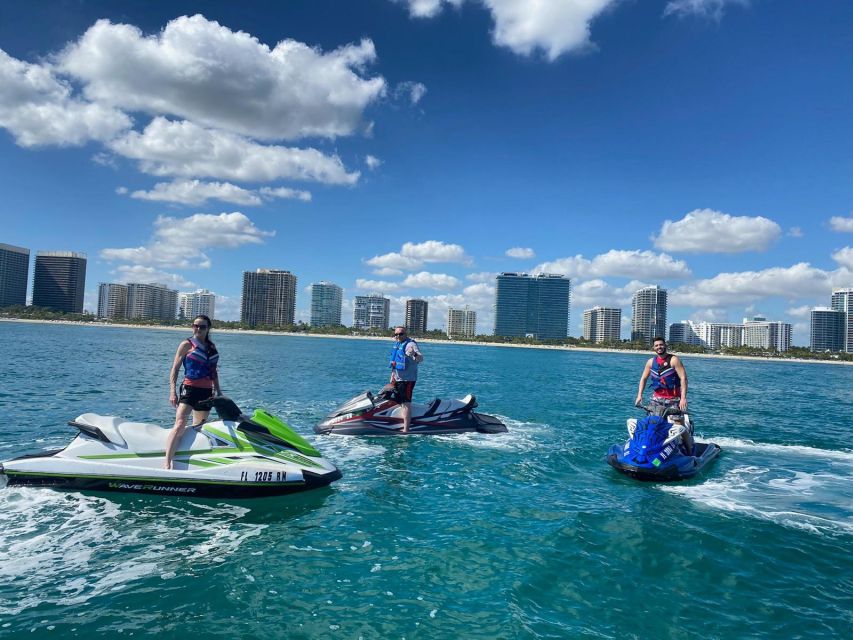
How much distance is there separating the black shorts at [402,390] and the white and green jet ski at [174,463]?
6.11 m

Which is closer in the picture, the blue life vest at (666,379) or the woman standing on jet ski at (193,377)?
the woman standing on jet ski at (193,377)

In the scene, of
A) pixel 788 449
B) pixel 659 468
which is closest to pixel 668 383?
pixel 659 468

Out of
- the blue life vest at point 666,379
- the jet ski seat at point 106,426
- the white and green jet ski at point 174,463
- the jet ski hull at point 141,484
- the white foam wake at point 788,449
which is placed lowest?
the white foam wake at point 788,449

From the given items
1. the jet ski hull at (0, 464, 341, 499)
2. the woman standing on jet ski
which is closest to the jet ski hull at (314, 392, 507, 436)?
the jet ski hull at (0, 464, 341, 499)

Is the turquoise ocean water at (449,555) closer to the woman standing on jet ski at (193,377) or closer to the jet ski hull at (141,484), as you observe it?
the jet ski hull at (141,484)

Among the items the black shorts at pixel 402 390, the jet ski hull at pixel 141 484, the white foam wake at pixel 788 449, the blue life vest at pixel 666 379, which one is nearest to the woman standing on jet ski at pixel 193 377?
the jet ski hull at pixel 141 484

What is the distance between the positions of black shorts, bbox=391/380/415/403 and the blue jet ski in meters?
6.12

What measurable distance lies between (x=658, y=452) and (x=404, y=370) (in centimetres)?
717

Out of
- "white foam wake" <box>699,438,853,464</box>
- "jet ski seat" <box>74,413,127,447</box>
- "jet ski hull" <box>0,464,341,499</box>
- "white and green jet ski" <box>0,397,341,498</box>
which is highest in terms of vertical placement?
"jet ski seat" <box>74,413,127,447</box>

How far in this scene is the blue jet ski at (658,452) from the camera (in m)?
11.1

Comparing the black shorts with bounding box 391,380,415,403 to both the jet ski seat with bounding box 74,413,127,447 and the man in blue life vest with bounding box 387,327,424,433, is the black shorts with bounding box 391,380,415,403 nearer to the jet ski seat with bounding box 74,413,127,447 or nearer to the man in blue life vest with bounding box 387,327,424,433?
the man in blue life vest with bounding box 387,327,424,433

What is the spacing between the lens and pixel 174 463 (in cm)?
884

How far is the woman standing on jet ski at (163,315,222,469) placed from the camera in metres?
8.83

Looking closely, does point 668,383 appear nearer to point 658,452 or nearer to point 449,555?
point 658,452
